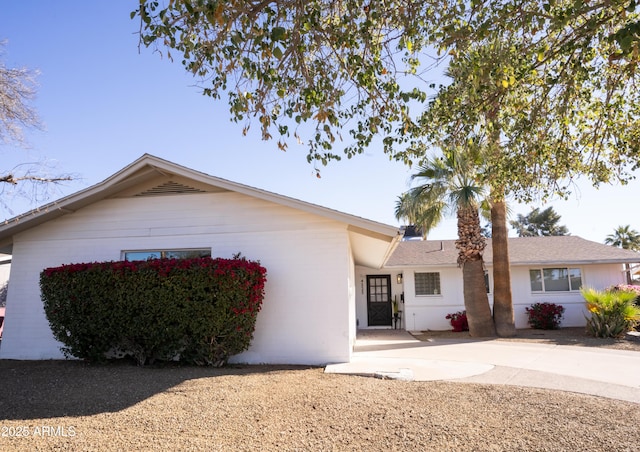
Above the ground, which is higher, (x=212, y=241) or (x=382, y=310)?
(x=212, y=241)

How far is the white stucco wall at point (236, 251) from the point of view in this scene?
31.0 ft

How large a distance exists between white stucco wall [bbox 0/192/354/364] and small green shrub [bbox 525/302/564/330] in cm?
1076

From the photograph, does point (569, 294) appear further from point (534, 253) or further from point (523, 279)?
point (534, 253)

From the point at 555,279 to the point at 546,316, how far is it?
7.08 feet

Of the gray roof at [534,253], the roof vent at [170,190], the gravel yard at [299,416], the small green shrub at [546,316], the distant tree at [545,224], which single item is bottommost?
the gravel yard at [299,416]

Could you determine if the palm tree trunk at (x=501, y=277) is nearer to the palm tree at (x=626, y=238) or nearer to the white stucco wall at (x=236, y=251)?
the white stucco wall at (x=236, y=251)

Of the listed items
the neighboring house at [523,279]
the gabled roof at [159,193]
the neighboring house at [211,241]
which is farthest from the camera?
the neighboring house at [523,279]

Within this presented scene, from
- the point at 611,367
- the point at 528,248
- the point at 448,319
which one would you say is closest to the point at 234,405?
the point at 611,367

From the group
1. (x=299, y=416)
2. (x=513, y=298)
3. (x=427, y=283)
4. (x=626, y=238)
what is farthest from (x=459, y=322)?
(x=626, y=238)

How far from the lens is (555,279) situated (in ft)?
59.9

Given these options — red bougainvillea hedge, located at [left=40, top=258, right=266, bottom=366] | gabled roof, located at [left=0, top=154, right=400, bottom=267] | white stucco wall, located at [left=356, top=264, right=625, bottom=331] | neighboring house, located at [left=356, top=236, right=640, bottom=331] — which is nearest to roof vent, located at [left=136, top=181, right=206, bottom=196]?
gabled roof, located at [left=0, top=154, right=400, bottom=267]

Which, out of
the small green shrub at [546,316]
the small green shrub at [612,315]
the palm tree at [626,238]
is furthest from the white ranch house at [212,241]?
the palm tree at [626,238]

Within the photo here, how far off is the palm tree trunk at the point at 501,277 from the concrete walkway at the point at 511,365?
1.78m

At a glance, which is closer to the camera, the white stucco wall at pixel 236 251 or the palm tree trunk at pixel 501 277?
the white stucco wall at pixel 236 251
